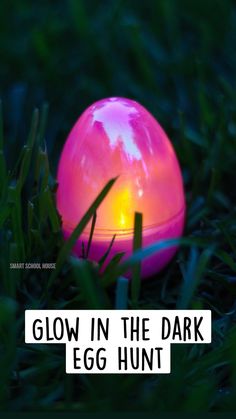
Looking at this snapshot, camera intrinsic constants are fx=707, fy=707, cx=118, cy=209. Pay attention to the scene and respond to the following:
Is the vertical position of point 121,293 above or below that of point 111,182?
below

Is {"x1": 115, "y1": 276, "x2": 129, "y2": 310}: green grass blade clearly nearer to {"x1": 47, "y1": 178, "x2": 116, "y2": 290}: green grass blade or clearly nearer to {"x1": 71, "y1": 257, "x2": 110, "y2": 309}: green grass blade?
{"x1": 71, "y1": 257, "x2": 110, "y2": 309}: green grass blade

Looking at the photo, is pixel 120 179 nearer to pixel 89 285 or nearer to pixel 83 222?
pixel 83 222

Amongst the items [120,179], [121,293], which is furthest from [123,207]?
[121,293]

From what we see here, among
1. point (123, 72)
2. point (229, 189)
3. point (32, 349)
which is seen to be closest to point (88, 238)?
point (32, 349)

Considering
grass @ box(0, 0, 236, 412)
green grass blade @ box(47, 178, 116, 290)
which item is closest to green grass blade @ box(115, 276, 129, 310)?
grass @ box(0, 0, 236, 412)

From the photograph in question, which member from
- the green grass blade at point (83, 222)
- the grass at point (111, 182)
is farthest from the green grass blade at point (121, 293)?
the green grass blade at point (83, 222)

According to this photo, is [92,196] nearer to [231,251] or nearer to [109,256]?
[109,256]
